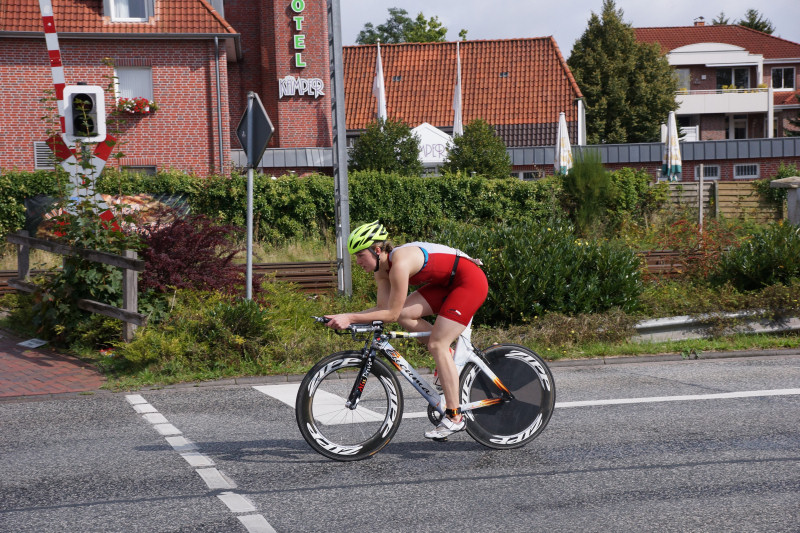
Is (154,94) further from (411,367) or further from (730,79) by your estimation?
(730,79)

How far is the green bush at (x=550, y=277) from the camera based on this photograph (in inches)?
441

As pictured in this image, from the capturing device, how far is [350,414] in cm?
623

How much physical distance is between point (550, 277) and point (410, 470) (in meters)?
5.68

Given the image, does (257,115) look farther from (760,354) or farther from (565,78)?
(565,78)

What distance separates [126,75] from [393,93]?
1721cm

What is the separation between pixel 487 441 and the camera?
643 cm

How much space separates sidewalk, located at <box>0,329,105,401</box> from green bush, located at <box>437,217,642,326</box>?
4.72m

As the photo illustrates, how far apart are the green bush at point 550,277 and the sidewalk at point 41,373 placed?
472 centimetres

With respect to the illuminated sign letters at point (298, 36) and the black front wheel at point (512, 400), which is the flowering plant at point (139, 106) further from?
the black front wheel at point (512, 400)

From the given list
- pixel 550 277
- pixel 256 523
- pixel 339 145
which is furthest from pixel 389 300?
pixel 339 145

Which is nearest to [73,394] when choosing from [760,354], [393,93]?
[760,354]

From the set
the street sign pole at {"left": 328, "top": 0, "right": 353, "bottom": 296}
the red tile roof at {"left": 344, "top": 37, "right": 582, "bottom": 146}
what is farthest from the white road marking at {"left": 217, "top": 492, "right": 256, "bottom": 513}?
the red tile roof at {"left": 344, "top": 37, "right": 582, "bottom": 146}

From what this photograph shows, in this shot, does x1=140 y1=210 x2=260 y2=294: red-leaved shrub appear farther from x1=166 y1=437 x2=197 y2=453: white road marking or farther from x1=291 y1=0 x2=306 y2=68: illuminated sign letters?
x1=291 y1=0 x2=306 y2=68: illuminated sign letters

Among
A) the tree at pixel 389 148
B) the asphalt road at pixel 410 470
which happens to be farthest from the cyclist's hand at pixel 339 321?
the tree at pixel 389 148
